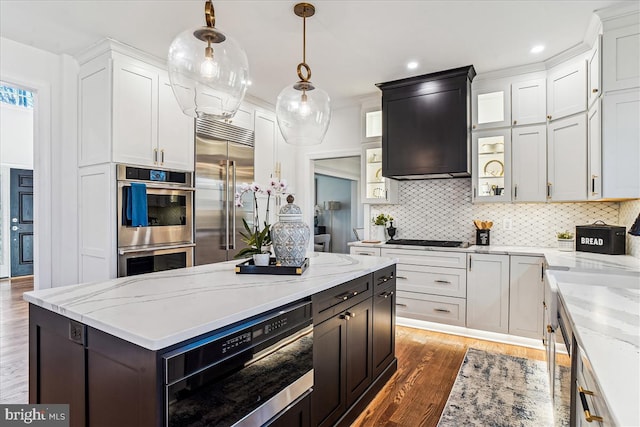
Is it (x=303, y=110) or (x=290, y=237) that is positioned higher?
(x=303, y=110)

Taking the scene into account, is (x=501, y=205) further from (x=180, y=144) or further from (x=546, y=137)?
(x=180, y=144)

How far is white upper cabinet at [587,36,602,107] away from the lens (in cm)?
273

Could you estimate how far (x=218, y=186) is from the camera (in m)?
4.11

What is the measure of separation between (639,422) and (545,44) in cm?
343

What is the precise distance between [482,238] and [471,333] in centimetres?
105

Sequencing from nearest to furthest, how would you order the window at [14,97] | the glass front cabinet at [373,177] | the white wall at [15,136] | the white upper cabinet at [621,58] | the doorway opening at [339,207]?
1. the white upper cabinet at [621,58]
2. the glass front cabinet at [373,177]
3. the window at [14,97]
4. the white wall at [15,136]
5. the doorway opening at [339,207]

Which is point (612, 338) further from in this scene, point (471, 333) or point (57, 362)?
point (471, 333)

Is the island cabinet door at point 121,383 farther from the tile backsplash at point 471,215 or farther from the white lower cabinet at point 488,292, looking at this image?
the tile backsplash at point 471,215

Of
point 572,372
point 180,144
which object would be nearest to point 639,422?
point 572,372

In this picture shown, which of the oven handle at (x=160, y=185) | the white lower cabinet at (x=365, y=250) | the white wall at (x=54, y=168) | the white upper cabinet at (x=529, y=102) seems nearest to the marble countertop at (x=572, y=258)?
the white lower cabinet at (x=365, y=250)

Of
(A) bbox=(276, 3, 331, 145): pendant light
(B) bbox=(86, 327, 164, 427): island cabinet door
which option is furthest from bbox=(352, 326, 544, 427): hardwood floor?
(A) bbox=(276, 3, 331, 145): pendant light

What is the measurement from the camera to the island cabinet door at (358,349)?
2088mm

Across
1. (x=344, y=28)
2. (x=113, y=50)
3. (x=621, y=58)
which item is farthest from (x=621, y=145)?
(x=113, y=50)

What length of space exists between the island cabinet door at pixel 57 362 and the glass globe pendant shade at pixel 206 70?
1119 mm
